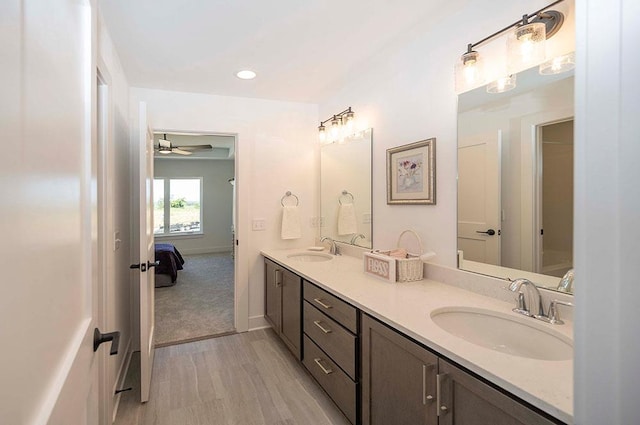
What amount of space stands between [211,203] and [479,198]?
285 inches

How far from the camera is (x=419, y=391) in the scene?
4.07 ft

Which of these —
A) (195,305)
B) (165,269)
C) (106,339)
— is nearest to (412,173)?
(106,339)

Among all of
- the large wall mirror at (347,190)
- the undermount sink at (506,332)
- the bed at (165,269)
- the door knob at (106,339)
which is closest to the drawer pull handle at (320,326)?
the undermount sink at (506,332)

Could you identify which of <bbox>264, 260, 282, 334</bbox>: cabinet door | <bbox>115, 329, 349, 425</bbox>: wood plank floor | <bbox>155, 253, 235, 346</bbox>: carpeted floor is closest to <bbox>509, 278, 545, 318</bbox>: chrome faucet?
<bbox>115, 329, 349, 425</bbox>: wood plank floor

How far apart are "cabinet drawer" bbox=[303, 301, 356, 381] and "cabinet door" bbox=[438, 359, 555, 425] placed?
0.60 metres

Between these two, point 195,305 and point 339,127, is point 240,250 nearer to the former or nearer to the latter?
point 195,305

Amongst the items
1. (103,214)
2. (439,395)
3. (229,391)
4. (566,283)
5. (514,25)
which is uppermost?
(514,25)

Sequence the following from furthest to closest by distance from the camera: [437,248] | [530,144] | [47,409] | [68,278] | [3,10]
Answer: [437,248] < [530,144] < [68,278] < [47,409] < [3,10]

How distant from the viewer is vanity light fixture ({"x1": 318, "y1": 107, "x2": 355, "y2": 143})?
2.82 m

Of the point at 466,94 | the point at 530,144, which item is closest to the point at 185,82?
the point at 466,94

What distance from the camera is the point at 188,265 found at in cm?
655

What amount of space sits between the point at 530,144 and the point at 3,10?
1.77m

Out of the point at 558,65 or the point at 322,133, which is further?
the point at 322,133

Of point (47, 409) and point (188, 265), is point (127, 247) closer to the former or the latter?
point (47, 409)
